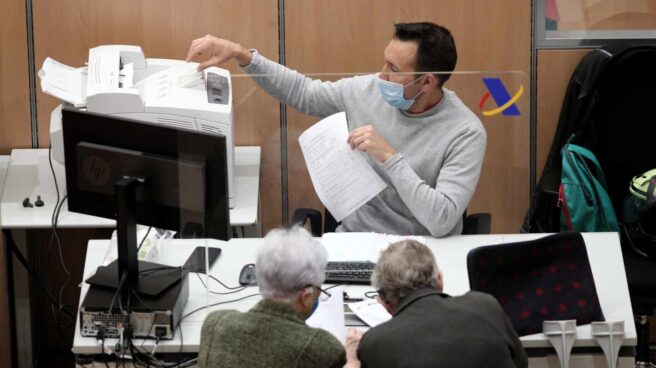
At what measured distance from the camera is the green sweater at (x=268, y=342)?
207cm

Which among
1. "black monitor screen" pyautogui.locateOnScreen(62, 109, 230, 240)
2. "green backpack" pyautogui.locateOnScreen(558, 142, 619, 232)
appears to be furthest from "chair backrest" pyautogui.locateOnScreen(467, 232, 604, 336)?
"green backpack" pyautogui.locateOnScreen(558, 142, 619, 232)

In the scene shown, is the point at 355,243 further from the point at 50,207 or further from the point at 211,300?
the point at 50,207

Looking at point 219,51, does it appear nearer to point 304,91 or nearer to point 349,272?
point 304,91

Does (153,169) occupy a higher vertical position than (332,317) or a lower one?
higher

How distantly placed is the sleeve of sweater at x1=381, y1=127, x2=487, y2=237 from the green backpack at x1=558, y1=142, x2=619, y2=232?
67cm

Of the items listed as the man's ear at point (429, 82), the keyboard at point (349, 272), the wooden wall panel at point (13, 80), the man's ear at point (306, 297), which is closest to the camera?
the man's ear at point (306, 297)

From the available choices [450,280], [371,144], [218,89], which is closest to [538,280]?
[450,280]

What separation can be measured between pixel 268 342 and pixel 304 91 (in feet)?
4.40

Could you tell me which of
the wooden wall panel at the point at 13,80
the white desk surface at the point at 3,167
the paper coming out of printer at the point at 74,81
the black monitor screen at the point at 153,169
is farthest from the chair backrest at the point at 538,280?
the wooden wall panel at the point at 13,80

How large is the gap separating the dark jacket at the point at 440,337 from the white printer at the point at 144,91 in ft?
4.20

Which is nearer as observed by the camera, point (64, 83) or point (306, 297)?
point (306, 297)

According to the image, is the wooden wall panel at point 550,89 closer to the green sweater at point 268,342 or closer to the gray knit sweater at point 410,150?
the gray knit sweater at point 410,150

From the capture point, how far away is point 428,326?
2.11 meters

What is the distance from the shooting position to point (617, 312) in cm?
274
